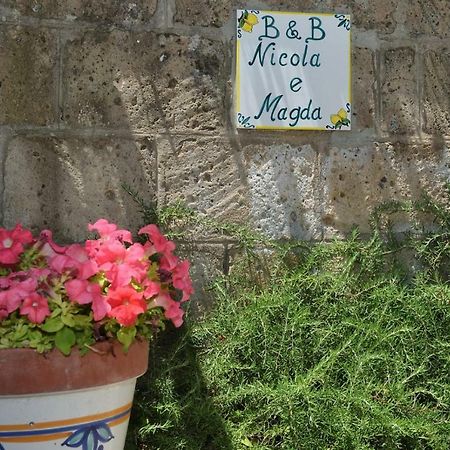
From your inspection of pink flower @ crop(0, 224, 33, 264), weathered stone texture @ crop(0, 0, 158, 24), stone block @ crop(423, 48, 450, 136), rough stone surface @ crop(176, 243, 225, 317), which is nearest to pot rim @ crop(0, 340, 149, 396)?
pink flower @ crop(0, 224, 33, 264)

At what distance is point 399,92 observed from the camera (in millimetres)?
2984

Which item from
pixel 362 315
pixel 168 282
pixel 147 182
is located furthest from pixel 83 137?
pixel 362 315

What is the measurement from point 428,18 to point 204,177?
1.14 meters

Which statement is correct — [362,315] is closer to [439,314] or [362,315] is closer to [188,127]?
[439,314]

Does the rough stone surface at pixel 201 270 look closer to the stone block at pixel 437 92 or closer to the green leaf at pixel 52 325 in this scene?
the green leaf at pixel 52 325

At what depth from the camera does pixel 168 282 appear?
2285 millimetres

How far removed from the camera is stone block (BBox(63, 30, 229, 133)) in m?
2.73

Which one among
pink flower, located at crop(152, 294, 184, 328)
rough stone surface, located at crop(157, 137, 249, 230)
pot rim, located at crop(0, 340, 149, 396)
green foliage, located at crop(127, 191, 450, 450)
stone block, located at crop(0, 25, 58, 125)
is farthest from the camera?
rough stone surface, located at crop(157, 137, 249, 230)

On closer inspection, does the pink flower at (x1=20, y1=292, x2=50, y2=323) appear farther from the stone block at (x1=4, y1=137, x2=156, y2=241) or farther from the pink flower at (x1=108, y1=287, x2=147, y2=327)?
the stone block at (x1=4, y1=137, x2=156, y2=241)

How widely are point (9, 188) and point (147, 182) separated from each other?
1.65 feet

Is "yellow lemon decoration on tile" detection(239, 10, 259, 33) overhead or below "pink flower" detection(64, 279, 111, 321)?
overhead

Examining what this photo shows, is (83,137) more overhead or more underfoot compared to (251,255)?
more overhead

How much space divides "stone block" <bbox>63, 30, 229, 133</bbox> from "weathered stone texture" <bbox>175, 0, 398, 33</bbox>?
9 centimetres

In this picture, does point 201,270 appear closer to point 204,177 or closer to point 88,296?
point 204,177
